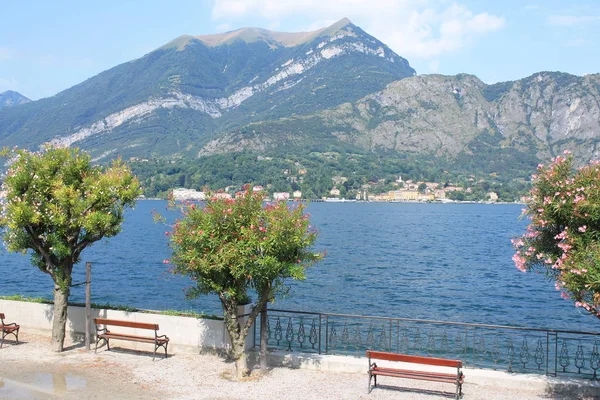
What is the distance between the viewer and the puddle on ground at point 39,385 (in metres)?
10.1

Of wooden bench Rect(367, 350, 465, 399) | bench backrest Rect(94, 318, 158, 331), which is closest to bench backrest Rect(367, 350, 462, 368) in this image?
wooden bench Rect(367, 350, 465, 399)

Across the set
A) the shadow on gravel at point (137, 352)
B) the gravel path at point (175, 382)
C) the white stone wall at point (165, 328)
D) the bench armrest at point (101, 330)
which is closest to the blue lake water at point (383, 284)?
the white stone wall at point (165, 328)

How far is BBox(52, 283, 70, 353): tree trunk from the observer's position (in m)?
13.3

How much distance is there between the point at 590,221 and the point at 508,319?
2418 centimetres

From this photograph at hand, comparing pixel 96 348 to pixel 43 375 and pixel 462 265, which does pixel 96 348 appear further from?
pixel 462 265

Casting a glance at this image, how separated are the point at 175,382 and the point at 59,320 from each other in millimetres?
4102

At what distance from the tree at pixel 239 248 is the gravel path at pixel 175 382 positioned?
89cm

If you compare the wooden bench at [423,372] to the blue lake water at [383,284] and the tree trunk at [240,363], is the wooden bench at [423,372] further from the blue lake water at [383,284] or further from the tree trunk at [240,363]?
the blue lake water at [383,284]

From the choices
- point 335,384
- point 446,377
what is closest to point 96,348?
point 335,384

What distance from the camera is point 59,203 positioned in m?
13.3

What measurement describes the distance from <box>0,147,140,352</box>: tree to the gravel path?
1.61 metres

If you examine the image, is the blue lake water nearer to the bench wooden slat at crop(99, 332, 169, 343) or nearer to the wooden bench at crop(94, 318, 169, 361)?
the wooden bench at crop(94, 318, 169, 361)

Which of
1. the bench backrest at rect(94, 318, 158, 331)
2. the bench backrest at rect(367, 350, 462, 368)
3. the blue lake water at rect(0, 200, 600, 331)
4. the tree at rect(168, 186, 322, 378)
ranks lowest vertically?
the blue lake water at rect(0, 200, 600, 331)

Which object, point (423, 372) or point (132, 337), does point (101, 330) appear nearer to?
point (132, 337)
